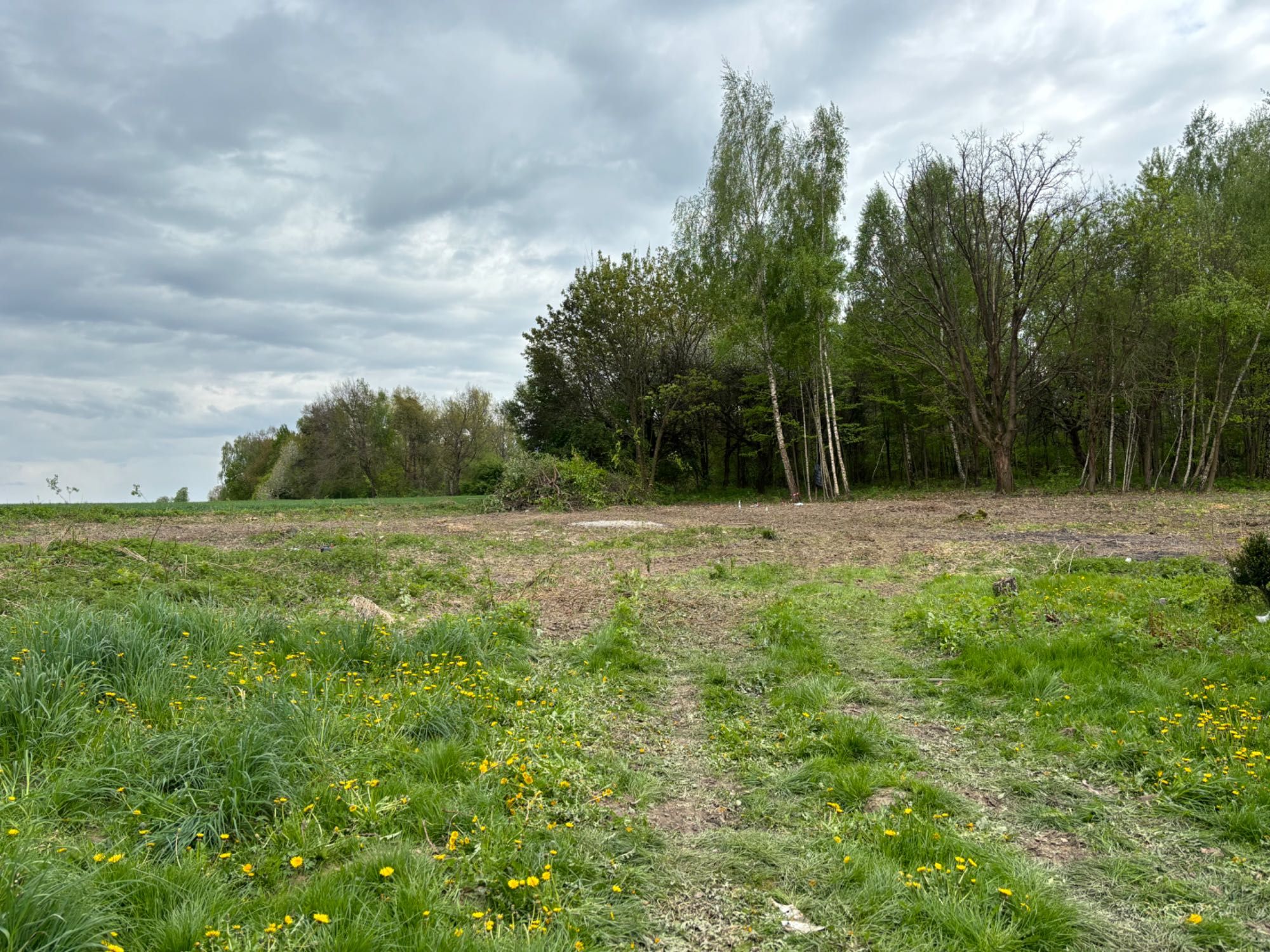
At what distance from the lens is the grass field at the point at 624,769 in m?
2.79

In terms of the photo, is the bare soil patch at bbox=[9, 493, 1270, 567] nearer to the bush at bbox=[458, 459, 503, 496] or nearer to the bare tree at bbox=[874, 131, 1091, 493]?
the bare tree at bbox=[874, 131, 1091, 493]

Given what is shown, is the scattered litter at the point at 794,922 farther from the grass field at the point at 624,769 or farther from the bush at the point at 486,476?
the bush at the point at 486,476

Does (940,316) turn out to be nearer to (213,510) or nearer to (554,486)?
(554,486)

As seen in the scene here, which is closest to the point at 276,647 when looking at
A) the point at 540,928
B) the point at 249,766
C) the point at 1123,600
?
the point at 249,766

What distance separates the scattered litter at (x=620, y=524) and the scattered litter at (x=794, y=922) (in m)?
14.5

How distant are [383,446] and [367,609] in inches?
2160

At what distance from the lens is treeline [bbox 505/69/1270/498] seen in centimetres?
2275

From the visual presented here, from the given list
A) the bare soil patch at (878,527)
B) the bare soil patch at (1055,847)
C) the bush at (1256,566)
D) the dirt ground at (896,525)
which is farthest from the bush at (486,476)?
the bare soil patch at (1055,847)

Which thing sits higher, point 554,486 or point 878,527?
point 554,486

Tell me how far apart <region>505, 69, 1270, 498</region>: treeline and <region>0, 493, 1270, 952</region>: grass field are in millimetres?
18228

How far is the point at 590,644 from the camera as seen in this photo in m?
6.97

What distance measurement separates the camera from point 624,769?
13.9 ft

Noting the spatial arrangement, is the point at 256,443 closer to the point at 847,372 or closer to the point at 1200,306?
the point at 847,372

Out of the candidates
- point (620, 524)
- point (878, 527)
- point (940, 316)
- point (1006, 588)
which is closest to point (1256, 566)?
point (1006, 588)
